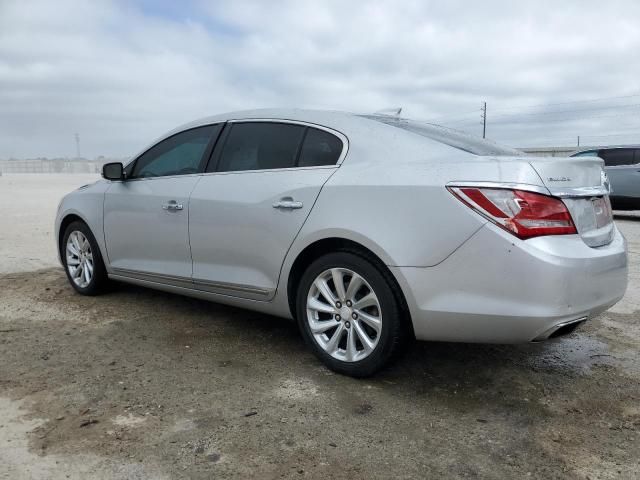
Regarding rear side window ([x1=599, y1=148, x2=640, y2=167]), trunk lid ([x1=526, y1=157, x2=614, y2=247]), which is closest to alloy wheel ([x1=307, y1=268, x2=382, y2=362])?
trunk lid ([x1=526, y1=157, x2=614, y2=247])

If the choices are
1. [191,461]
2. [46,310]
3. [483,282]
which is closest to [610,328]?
[483,282]

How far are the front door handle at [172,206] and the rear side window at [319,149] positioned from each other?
3.52 ft

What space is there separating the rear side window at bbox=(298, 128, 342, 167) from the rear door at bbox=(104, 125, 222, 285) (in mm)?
917

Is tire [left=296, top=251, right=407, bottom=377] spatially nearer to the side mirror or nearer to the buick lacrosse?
the buick lacrosse

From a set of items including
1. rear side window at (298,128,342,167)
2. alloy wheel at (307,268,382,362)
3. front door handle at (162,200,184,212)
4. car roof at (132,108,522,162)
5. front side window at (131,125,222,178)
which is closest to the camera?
alloy wheel at (307,268,382,362)

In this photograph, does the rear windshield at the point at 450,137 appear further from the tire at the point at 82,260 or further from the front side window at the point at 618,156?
the front side window at the point at 618,156

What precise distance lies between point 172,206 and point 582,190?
2.73 metres

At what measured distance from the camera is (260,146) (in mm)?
3854

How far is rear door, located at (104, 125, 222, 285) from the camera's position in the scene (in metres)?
4.17

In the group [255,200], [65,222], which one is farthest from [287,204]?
[65,222]

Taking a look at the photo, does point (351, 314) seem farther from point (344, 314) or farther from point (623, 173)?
point (623, 173)

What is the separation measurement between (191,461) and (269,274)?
1403mm

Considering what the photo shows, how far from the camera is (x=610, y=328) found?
14.3ft

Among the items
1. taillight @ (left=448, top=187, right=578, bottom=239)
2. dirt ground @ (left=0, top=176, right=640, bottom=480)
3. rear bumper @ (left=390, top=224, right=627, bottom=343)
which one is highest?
taillight @ (left=448, top=187, right=578, bottom=239)
